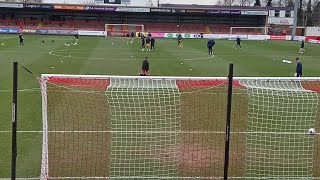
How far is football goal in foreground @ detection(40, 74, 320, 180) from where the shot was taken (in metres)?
10.9

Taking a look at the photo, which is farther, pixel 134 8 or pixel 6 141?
pixel 134 8

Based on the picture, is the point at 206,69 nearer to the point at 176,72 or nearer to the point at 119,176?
the point at 176,72

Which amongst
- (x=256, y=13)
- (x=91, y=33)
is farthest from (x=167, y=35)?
(x=256, y=13)

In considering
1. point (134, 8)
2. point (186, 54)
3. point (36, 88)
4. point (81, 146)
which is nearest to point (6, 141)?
point (81, 146)

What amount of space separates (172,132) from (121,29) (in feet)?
210

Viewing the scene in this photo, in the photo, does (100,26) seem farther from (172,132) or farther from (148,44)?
(172,132)

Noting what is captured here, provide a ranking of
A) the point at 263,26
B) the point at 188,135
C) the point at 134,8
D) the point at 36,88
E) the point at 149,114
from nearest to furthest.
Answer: the point at 188,135, the point at 149,114, the point at 36,88, the point at 134,8, the point at 263,26

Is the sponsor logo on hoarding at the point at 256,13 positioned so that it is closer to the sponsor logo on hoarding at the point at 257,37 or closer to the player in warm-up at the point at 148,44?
the sponsor logo on hoarding at the point at 257,37

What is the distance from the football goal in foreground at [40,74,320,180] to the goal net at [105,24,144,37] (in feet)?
178

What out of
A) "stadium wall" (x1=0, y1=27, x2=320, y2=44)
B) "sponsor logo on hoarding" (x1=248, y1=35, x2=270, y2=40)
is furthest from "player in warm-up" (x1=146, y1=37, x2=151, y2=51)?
"sponsor logo on hoarding" (x1=248, y1=35, x2=270, y2=40)

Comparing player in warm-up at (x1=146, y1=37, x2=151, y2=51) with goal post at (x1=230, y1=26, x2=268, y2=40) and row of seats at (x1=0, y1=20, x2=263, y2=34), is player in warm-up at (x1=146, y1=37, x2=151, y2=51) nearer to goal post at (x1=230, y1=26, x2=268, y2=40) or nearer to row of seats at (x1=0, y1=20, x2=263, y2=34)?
row of seats at (x1=0, y1=20, x2=263, y2=34)

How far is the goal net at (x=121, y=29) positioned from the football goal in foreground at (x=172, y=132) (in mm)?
54383

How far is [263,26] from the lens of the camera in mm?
85000

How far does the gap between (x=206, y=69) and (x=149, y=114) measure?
657 inches
